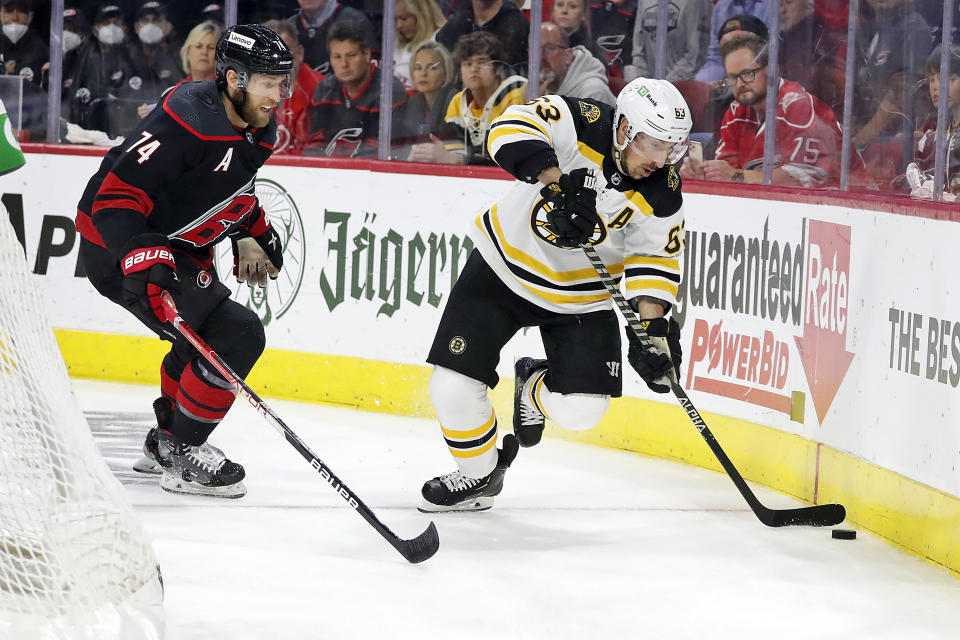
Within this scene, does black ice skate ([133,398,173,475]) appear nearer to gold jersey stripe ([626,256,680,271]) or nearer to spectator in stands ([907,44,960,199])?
gold jersey stripe ([626,256,680,271])

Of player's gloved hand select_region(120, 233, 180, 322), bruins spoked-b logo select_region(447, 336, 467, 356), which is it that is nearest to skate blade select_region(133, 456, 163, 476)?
player's gloved hand select_region(120, 233, 180, 322)

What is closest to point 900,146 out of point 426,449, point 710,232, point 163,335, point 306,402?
point 710,232

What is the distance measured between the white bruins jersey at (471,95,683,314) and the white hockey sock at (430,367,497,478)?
0.28m

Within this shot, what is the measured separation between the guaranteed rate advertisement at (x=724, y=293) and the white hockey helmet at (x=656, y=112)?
657 millimetres

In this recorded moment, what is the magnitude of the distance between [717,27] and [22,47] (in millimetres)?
2971

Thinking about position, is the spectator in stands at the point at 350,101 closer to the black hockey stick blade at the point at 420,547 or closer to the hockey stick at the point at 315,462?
the hockey stick at the point at 315,462

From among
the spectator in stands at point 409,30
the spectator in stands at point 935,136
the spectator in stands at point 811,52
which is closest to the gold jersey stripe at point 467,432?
the spectator in stands at point 935,136

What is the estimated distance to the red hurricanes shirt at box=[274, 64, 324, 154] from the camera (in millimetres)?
5371

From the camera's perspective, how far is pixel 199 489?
3.58 meters

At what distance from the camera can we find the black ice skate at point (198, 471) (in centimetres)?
356

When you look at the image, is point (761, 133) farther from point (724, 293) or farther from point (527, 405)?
point (527, 405)

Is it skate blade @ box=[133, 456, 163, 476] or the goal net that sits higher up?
the goal net

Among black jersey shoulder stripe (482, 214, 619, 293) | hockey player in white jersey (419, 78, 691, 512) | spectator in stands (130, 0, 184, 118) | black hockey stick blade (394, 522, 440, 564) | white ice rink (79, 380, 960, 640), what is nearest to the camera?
white ice rink (79, 380, 960, 640)

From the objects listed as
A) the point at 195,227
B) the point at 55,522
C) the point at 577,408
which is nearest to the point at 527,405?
the point at 577,408
